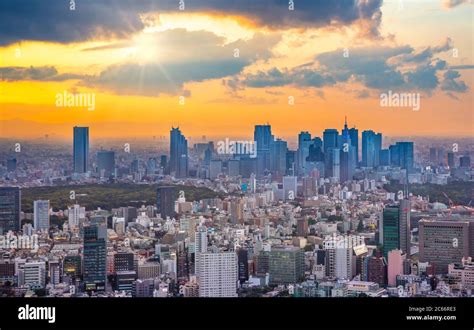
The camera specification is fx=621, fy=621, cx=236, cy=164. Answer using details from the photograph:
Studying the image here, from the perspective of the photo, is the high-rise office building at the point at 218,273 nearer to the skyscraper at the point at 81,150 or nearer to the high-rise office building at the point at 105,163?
the high-rise office building at the point at 105,163

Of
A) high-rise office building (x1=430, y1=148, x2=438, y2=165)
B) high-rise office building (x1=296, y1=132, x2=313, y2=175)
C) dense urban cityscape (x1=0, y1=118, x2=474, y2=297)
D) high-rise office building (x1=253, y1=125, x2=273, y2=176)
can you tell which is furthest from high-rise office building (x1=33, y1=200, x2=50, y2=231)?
high-rise office building (x1=430, y1=148, x2=438, y2=165)

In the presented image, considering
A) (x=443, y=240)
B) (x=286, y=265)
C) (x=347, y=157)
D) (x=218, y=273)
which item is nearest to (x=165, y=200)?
(x=218, y=273)

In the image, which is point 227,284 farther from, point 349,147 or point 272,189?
point 349,147

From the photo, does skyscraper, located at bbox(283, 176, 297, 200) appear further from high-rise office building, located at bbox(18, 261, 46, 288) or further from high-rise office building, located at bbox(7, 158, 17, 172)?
high-rise office building, located at bbox(7, 158, 17, 172)

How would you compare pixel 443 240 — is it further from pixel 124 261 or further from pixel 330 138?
pixel 124 261

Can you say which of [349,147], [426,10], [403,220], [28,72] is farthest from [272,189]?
[28,72]
